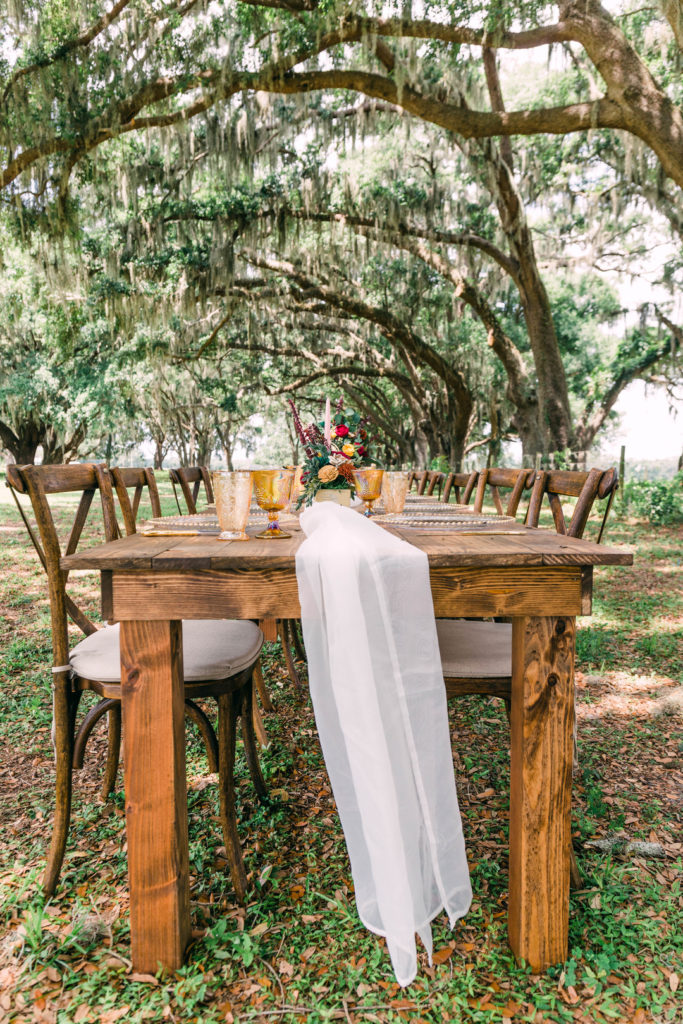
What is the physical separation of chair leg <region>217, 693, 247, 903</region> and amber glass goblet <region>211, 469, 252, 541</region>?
447mm

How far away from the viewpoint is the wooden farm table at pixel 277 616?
1.42 m

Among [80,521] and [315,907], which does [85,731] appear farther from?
[315,907]

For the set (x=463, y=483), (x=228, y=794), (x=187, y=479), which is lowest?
(x=228, y=794)

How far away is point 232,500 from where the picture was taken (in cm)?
165

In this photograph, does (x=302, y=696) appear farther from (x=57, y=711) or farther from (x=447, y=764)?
(x=447, y=764)

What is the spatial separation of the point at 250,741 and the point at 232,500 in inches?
37.7

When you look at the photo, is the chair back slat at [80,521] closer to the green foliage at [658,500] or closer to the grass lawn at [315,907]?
the grass lawn at [315,907]

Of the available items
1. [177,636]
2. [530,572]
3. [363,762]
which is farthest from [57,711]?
[530,572]

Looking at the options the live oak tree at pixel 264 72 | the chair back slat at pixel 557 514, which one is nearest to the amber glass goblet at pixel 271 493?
the chair back slat at pixel 557 514

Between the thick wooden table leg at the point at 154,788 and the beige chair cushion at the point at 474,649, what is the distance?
743mm

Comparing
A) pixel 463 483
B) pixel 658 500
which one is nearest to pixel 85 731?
pixel 463 483

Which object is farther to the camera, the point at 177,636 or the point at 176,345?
the point at 176,345

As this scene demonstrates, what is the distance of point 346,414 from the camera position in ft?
7.79

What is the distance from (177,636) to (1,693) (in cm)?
239
